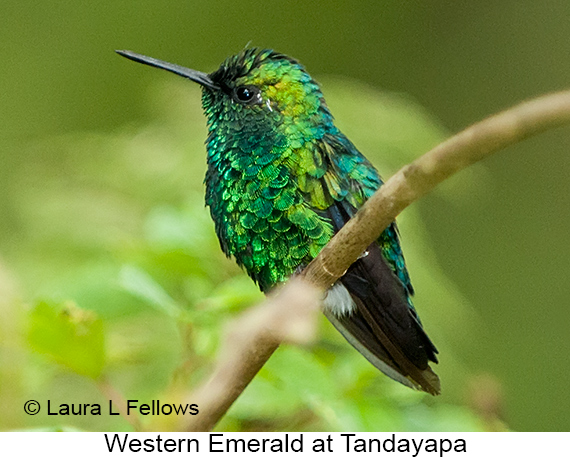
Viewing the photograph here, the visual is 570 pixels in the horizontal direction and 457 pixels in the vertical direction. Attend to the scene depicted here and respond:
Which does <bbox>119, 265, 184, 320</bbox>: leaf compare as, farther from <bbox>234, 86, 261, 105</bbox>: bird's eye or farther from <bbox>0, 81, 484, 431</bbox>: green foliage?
<bbox>234, 86, 261, 105</bbox>: bird's eye

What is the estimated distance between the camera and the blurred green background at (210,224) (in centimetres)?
97

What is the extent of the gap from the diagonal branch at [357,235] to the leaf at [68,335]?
0.15 m

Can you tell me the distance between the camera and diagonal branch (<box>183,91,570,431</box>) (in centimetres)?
53

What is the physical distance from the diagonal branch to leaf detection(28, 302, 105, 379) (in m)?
0.15

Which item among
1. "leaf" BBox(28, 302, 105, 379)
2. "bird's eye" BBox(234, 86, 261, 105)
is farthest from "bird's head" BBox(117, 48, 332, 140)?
"leaf" BBox(28, 302, 105, 379)

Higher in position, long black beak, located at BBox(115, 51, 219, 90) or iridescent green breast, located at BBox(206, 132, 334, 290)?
long black beak, located at BBox(115, 51, 219, 90)

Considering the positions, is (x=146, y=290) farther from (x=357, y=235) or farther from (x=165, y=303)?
(x=357, y=235)

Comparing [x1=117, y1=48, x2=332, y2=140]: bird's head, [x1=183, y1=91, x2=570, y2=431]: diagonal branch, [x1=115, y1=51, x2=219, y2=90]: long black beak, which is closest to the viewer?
[x1=183, y1=91, x2=570, y2=431]: diagonal branch

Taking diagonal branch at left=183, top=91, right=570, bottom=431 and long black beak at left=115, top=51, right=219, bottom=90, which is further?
long black beak at left=115, top=51, right=219, bottom=90

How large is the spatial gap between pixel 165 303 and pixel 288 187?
0.89 feet

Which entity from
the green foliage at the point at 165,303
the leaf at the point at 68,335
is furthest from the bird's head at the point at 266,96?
the leaf at the point at 68,335

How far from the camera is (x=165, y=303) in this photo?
2.99ft
